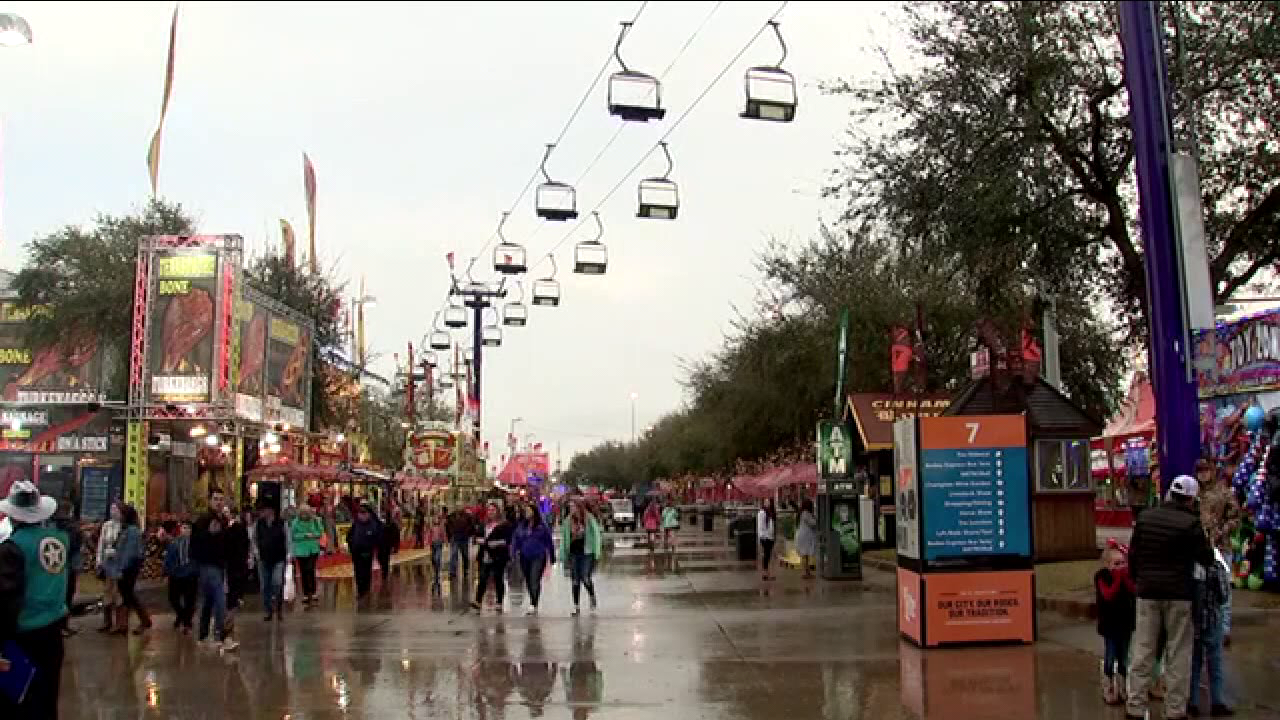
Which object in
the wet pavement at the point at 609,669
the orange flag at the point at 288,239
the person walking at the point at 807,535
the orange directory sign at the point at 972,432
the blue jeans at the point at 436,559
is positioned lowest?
the wet pavement at the point at 609,669

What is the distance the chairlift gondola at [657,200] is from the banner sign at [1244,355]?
7613 millimetres

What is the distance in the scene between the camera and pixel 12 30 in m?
13.0

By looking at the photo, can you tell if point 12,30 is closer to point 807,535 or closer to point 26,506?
point 26,506

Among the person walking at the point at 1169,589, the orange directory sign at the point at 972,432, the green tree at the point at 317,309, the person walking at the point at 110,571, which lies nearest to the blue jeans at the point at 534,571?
the person walking at the point at 110,571

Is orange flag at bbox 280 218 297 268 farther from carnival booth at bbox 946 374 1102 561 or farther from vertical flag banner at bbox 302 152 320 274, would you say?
carnival booth at bbox 946 374 1102 561

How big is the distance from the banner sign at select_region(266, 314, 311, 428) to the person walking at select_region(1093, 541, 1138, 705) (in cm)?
2790

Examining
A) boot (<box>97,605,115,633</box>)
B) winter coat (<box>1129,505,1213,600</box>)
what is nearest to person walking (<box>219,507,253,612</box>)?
boot (<box>97,605,115,633</box>)

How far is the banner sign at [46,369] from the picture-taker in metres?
34.2

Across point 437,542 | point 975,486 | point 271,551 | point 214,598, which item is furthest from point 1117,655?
point 437,542

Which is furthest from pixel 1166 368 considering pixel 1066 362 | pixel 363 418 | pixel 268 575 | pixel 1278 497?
pixel 363 418

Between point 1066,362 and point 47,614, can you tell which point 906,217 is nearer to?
point 47,614

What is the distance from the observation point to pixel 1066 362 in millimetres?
30406

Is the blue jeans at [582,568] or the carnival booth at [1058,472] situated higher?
the carnival booth at [1058,472]

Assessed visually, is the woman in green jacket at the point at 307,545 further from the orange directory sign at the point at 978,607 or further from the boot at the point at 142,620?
the orange directory sign at the point at 978,607
